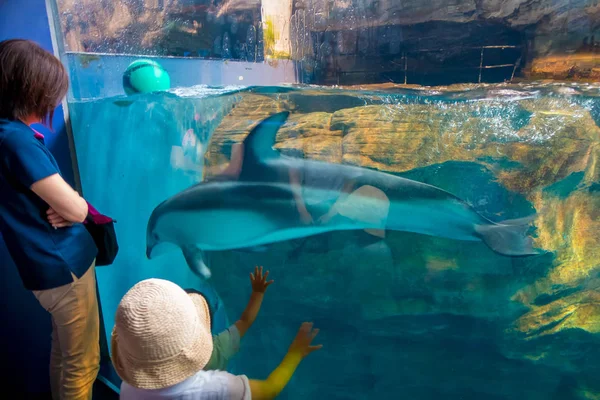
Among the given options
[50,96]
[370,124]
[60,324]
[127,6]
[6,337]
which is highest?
[127,6]

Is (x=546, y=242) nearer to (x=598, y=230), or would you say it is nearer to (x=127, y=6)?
(x=598, y=230)

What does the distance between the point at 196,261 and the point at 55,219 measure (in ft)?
3.22

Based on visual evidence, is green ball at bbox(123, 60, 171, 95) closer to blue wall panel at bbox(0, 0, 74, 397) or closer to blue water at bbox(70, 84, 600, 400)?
blue water at bbox(70, 84, 600, 400)

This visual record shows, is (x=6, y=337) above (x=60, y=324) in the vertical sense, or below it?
below

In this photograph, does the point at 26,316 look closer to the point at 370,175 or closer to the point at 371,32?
the point at 370,175

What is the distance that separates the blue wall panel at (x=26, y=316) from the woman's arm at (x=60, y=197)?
1094mm

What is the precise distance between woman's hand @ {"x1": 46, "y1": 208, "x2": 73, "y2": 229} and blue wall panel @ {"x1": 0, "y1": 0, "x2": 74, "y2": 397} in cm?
105

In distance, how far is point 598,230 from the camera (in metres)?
1.99

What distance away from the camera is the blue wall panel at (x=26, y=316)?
237 centimetres

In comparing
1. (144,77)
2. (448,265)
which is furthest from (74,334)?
(448,265)

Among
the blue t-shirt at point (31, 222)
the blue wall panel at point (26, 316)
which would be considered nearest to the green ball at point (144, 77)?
the blue wall panel at point (26, 316)

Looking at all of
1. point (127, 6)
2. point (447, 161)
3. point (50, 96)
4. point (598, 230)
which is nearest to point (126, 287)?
point (50, 96)

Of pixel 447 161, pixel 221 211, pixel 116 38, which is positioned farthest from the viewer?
pixel 116 38

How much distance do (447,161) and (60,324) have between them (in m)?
1.89
